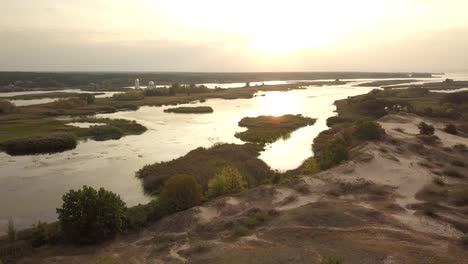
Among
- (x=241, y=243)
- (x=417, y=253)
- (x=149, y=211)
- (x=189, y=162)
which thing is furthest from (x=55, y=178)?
(x=417, y=253)

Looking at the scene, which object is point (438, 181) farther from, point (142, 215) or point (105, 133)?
point (105, 133)

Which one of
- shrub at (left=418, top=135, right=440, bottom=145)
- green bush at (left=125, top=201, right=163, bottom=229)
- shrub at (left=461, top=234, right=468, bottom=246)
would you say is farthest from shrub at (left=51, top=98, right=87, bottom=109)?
shrub at (left=461, top=234, right=468, bottom=246)

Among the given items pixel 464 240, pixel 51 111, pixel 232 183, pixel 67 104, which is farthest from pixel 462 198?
pixel 67 104

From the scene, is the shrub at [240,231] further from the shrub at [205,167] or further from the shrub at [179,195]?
the shrub at [205,167]

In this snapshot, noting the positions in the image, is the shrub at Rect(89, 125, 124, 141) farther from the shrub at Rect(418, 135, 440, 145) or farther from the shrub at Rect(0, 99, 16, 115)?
the shrub at Rect(418, 135, 440, 145)

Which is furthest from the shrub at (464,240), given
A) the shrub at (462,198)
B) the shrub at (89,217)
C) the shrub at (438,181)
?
the shrub at (89,217)

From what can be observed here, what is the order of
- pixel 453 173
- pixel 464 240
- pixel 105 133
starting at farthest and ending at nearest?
pixel 105 133
pixel 453 173
pixel 464 240
